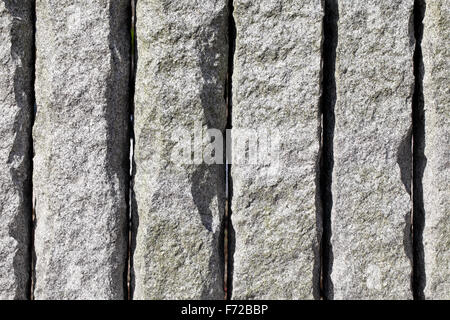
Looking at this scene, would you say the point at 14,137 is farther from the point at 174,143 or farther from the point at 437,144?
the point at 437,144

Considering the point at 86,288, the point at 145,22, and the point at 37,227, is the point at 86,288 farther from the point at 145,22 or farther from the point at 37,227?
the point at 145,22

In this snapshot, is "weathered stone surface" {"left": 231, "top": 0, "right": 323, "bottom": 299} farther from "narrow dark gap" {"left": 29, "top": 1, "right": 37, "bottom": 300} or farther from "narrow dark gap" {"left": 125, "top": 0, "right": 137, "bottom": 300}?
"narrow dark gap" {"left": 29, "top": 1, "right": 37, "bottom": 300}

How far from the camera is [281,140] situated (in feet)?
5.97

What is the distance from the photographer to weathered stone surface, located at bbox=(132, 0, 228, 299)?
1787 millimetres

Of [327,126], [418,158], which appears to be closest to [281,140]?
[327,126]

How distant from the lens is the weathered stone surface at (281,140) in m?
1.81

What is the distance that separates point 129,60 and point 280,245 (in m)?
0.89

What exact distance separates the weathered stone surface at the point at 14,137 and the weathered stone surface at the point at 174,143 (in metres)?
0.42

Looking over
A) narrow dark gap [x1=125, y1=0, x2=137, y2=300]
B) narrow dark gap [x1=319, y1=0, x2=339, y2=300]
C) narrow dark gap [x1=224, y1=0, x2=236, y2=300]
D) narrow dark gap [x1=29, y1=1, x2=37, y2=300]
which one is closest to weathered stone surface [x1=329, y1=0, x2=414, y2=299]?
narrow dark gap [x1=319, y1=0, x2=339, y2=300]

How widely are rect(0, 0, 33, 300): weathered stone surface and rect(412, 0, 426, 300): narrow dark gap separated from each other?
4.85ft

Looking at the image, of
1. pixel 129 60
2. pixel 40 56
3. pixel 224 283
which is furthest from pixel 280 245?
pixel 40 56

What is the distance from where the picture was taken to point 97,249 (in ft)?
5.97

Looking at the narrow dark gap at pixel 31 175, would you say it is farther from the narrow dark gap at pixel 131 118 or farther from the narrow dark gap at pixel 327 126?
the narrow dark gap at pixel 327 126

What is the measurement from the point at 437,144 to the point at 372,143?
0.83 ft
